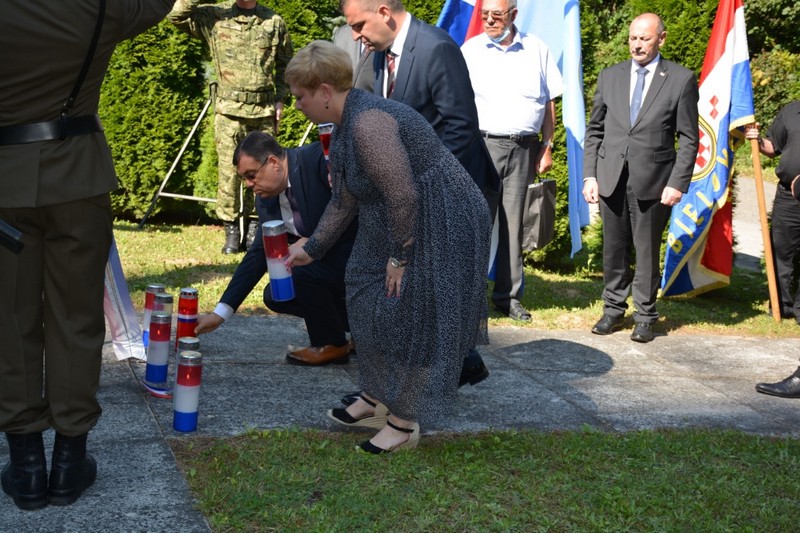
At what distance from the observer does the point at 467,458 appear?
4184mm

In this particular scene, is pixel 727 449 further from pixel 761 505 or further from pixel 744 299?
pixel 744 299

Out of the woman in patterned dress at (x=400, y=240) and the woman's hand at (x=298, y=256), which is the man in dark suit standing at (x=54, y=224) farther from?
the woman's hand at (x=298, y=256)

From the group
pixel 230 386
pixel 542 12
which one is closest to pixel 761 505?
A: pixel 230 386

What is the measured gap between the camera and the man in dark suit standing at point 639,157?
6.65 metres

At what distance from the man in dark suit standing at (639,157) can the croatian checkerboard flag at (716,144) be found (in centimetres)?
113

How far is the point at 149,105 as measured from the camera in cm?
982

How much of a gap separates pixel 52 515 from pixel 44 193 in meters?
1.10

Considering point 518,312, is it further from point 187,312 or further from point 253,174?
point 187,312

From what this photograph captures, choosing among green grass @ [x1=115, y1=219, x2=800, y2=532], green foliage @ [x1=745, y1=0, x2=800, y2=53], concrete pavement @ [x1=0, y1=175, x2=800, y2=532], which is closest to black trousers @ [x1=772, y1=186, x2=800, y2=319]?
concrete pavement @ [x1=0, y1=175, x2=800, y2=532]

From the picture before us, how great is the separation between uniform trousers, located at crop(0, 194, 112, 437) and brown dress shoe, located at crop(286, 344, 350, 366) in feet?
6.45

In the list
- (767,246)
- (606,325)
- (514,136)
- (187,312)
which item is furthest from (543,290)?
(187,312)

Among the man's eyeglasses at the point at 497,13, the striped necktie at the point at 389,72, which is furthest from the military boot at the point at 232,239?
the striped necktie at the point at 389,72

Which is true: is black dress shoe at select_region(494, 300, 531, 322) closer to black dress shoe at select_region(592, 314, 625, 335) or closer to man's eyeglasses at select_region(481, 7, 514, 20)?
black dress shoe at select_region(592, 314, 625, 335)

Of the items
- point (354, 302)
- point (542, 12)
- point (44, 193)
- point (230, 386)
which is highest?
point (542, 12)
